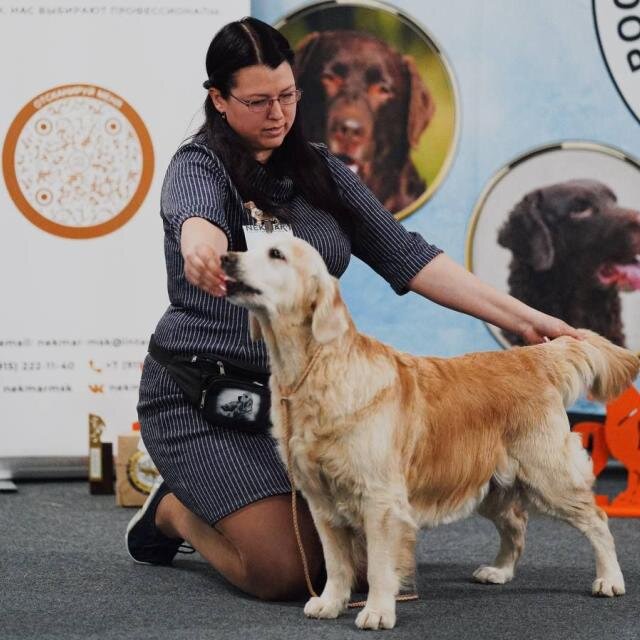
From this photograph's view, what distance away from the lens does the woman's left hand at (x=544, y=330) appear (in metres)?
2.78

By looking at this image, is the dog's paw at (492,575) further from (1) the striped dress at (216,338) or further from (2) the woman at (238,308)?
(1) the striped dress at (216,338)

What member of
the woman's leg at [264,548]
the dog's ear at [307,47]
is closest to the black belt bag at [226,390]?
the woman's leg at [264,548]

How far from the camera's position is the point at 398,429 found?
2.40m

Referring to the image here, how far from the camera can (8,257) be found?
4.13 m

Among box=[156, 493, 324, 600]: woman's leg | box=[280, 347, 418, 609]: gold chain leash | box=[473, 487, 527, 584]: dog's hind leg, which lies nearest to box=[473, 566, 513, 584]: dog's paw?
Answer: box=[473, 487, 527, 584]: dog's hind leg

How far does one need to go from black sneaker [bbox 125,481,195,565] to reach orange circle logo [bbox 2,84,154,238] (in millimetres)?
1429

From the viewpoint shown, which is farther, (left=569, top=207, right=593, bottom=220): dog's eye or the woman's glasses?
(left=569, top=207, right=593, bottom=220): dog's eye

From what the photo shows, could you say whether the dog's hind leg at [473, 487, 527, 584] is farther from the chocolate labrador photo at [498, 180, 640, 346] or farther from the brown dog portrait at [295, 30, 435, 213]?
the brown dog portrait at [295, 30, 435, 213]

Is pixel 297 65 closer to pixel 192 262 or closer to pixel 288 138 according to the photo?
pixel 288 138

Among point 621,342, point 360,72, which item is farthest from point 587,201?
point 360,72

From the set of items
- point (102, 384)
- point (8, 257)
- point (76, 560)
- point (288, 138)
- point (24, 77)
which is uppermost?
point (24, 77)

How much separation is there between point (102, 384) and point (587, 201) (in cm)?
183

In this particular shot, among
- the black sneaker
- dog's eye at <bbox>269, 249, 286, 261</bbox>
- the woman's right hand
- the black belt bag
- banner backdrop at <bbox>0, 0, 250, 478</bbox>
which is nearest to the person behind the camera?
the woman's right hand

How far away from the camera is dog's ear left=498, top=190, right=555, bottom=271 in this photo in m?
4.32
